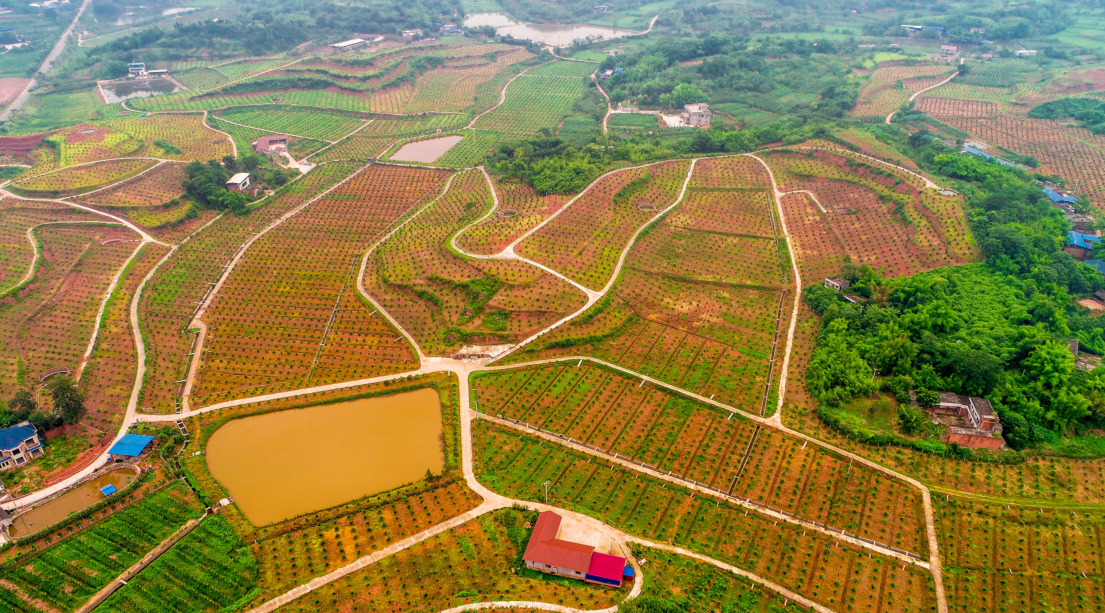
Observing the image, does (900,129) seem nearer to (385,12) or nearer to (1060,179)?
(1060,179)

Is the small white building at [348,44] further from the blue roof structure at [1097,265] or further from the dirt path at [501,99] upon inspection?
the blue roof structure at [1097,265]

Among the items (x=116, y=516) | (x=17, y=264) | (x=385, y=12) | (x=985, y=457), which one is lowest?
(x=985, y=457)

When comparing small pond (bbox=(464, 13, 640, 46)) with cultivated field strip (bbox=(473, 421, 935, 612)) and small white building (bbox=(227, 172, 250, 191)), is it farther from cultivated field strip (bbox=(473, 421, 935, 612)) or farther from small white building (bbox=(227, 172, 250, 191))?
cultivated field strip (bbox=(473, 421, 935, 612))

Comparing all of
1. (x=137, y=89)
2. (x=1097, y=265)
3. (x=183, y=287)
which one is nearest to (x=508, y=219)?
(x=183, y=287)

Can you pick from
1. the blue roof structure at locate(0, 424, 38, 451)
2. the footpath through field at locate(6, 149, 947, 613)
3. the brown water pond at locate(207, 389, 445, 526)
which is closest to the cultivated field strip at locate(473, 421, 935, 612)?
the footpath through field at locate(6, 149, 947, 613)

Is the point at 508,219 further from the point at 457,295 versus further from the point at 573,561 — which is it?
the point at 573,561

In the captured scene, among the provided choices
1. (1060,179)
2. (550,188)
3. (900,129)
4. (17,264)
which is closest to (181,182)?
(17,264)

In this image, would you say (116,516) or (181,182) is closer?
(116,516)
